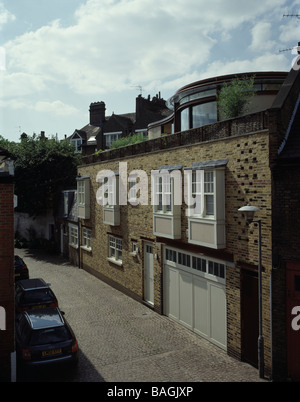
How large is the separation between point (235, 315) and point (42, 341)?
6261 mm

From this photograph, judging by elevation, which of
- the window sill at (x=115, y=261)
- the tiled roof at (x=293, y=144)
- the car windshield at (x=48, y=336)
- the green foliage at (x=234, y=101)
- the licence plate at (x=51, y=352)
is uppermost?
the green foliage at (x=234, y=101)

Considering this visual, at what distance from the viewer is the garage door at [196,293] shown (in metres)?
12.7

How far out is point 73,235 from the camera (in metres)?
28.1

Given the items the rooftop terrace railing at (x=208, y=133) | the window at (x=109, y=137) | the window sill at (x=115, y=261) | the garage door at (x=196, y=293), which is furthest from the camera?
the window at (x=109, y=137)

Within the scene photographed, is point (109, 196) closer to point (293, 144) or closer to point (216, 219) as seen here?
point (216, 219)

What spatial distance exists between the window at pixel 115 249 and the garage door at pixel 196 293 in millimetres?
5166

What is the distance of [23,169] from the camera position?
1254 inches

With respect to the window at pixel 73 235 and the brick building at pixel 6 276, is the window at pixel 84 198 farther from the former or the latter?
the brick building at pixel 6 276

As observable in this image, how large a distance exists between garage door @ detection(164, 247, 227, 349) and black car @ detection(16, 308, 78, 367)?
201 inches

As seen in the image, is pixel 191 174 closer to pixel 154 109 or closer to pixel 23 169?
pixel 23 169

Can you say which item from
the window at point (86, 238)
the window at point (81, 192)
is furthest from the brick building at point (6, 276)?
the window at point (81, 192)

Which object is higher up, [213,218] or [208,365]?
[213,218]

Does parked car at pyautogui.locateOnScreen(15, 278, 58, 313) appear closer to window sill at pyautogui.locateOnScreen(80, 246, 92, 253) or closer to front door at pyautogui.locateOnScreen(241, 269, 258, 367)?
front door at pyautogui.locateOnScreen(241, 269, 258, 367)
